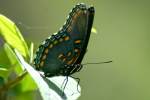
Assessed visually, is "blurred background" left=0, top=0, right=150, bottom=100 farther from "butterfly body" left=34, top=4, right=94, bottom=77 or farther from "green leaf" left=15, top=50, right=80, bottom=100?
"green leaf" left=15, top=50, right=80, bottom=100

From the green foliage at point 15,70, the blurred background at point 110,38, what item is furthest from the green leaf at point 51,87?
the blurred background at point 110,38

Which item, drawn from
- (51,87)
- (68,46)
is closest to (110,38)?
(68,46)

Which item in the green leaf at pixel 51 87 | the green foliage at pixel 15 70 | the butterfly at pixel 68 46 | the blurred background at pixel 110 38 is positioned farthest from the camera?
the blurred background at pixel 110 38

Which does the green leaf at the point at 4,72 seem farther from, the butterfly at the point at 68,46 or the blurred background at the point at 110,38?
the blurred background at the point at 110,38

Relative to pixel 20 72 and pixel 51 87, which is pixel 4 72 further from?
pixel 51 87

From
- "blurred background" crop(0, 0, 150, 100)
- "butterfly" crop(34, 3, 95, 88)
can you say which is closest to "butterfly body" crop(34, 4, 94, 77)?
"butterfly" crop(34, 3, 95, 88)
